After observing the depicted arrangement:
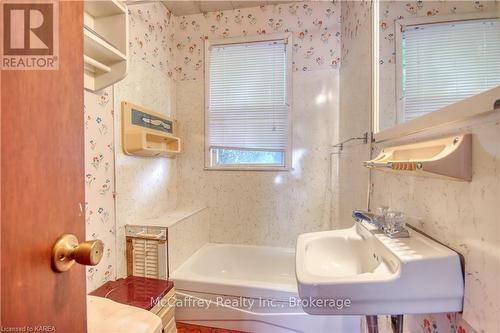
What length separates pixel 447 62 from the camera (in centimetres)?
78

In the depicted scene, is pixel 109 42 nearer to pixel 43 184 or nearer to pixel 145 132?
pixel 145 132

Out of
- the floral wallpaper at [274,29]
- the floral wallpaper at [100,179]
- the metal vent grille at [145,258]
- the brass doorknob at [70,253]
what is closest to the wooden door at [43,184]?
the brass doorknob at [70,253]

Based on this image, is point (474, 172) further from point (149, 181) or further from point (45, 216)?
point (149, 181)

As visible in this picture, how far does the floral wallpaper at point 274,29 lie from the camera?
220 centimetres

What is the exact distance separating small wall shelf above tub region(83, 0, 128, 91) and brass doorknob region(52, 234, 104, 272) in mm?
1133

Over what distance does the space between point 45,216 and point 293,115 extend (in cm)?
211

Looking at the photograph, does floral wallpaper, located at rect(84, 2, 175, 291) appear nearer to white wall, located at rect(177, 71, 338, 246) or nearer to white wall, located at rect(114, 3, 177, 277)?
white wall, located at rect(114, 3, 177, 277)

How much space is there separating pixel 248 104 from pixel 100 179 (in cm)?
143

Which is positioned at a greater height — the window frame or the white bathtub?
the window frame

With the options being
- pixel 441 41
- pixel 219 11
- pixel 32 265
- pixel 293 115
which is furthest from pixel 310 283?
pixel 219 11

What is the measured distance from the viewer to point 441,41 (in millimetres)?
806

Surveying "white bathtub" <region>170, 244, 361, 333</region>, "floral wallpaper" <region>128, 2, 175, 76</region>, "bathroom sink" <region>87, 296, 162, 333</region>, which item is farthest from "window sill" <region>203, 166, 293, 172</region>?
"bathroom sink" <region>87, 296, 162, 333</region>

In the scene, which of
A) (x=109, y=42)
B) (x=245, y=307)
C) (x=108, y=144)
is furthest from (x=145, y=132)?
(x=245, y=307)

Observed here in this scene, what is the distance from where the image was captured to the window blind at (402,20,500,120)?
0.61 meters
